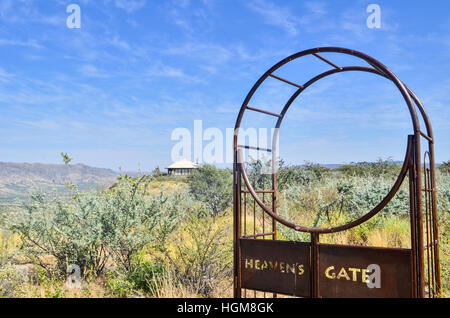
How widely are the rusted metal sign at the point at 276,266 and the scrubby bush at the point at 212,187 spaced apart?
7439mm

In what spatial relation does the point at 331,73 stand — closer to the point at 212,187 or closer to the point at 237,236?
the point at 237,236

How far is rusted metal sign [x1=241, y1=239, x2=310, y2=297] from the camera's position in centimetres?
375

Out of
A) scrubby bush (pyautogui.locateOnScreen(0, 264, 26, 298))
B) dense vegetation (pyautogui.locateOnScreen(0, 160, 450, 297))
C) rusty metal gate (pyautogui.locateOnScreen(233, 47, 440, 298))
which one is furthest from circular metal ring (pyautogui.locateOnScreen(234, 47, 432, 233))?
scrubby bush (pyautogui.locateOnScreen(0, 264, 26, 298))

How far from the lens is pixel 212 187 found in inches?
546

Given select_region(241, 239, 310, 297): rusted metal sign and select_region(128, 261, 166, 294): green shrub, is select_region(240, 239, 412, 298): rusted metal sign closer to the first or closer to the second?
select_region(241, 239, 310, 297): rusted metal sign

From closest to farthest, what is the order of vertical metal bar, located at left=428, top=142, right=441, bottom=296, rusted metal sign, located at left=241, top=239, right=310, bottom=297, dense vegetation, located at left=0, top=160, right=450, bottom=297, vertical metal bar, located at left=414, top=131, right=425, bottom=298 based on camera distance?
vertical metal bar, located at left=414, top=131, right=425, bottom=298 → rusted metal sign, located at left=241, top=239, right=310, bottom=297 → vertical metal bar, located at left=428, top=142, right=441, bottom=296 → dense vegetation, located at left=0, top=160, right=450, bottom=297

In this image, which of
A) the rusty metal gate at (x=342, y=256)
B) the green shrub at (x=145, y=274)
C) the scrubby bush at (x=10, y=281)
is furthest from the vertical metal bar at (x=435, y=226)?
the scrubby bush at (x=10, y=281)

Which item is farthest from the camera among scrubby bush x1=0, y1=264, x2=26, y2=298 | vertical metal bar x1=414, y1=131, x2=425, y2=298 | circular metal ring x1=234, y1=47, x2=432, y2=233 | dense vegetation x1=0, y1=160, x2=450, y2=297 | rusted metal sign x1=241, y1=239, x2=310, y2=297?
dense vegetation x1=0, y1=160, x2=450, y2=297

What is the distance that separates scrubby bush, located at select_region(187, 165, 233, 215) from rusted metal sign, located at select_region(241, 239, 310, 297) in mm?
7439

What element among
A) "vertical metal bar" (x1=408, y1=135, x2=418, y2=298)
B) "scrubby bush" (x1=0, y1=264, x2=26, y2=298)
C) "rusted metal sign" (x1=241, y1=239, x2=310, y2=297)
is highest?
"vertical metal bar" (x1=408, y1=135, x2=418, y2=298)

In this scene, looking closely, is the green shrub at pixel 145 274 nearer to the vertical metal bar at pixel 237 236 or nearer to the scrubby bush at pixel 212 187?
the vertical metal bar at pixel 237 236

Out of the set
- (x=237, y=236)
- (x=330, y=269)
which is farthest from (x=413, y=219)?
(x=237, y=236)

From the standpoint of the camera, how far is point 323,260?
365 centimetres
